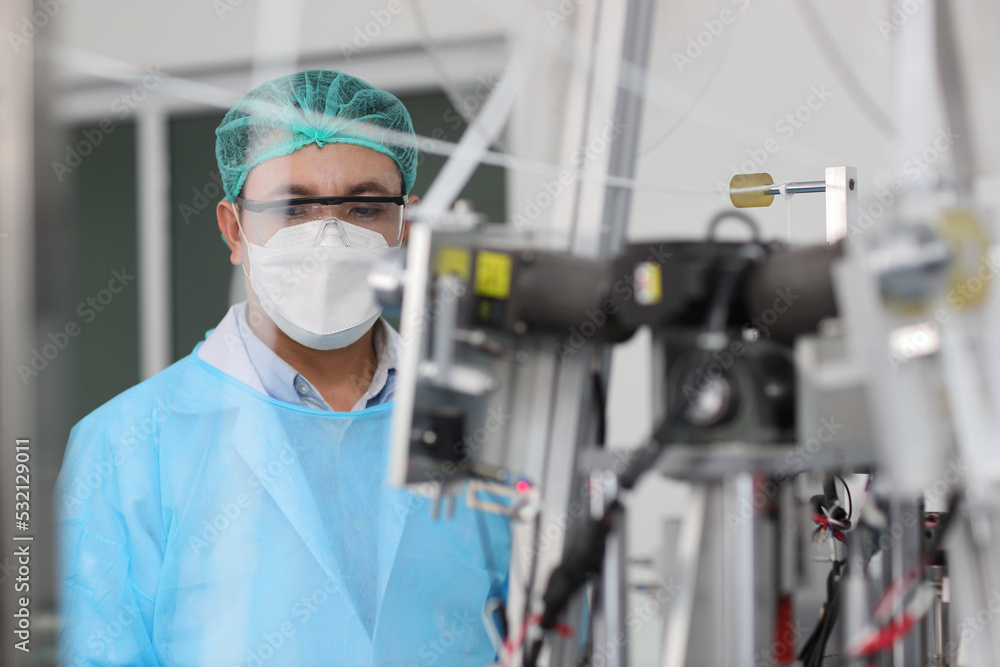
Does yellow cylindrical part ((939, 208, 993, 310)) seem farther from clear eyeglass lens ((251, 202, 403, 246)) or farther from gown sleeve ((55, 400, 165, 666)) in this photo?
gown sleeve ((55, 400, 165, 666))

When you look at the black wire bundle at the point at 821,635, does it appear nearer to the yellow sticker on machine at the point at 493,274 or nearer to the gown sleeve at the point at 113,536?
the yellow sticker on machine at the point at 493,274

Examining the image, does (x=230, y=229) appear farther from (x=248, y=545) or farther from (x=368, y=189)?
(x=248, y=545)

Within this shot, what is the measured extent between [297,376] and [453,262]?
0.60m

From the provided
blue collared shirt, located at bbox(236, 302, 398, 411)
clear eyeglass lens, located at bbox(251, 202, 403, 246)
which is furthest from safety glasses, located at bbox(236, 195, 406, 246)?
blue collared shirt, located at bbox(236, 302, 398, 411)

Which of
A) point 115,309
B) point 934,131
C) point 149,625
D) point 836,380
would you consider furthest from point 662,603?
point 115,309

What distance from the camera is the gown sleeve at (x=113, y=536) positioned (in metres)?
1.12

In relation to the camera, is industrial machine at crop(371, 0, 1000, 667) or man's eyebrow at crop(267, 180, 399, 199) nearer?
industrial machine at crop(371, 0, 1000, 667)

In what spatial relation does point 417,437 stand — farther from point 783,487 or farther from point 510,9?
point 510,9

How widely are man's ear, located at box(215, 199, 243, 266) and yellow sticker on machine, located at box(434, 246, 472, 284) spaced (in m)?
0.59

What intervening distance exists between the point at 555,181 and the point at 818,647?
0.62 m

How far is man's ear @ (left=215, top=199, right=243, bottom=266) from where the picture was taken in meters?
1.30

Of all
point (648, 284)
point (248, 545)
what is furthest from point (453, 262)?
point (248, 545)

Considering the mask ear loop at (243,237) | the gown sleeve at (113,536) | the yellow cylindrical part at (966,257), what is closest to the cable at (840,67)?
the yellow cylindrical part at (966,257)

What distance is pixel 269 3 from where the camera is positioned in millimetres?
1306
